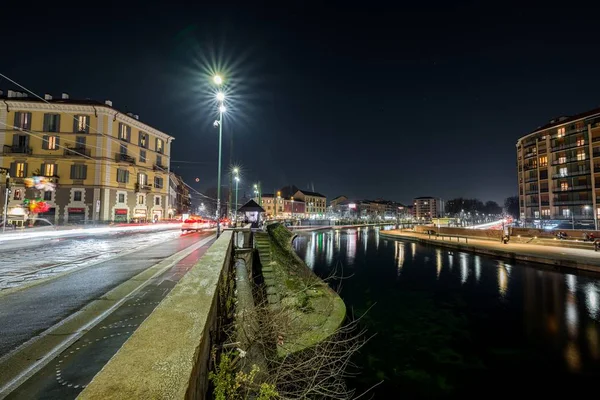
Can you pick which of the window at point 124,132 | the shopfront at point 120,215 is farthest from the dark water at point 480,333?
the window at point 124,132

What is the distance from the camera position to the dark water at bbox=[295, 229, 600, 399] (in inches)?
319

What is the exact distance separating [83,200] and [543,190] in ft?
276

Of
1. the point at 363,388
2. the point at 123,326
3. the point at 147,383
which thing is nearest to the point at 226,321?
the point at 123,326

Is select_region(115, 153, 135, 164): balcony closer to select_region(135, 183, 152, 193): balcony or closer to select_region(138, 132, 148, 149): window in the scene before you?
select_region(135, 183, 152, 193): balcony

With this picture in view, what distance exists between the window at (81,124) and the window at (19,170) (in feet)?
24.8

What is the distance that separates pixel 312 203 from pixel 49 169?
106 meters

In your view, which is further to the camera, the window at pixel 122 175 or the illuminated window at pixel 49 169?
the window at pixel 122 175

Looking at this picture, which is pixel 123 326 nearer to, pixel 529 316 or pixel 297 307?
pixel 297 307

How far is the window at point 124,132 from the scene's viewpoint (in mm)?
38597

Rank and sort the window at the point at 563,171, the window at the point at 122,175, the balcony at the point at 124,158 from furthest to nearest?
the window at the point at 563,171 → the window at the point at 122,175 → the balcony at the point at 124,158

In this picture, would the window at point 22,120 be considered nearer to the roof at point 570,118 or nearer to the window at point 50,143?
the window at point 50,143

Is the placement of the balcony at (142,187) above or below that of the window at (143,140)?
below

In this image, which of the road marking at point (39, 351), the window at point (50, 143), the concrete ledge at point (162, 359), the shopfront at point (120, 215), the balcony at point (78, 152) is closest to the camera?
the concrete ledge at point (162, 359)

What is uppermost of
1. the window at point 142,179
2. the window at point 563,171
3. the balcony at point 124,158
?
the window at point 563,171
